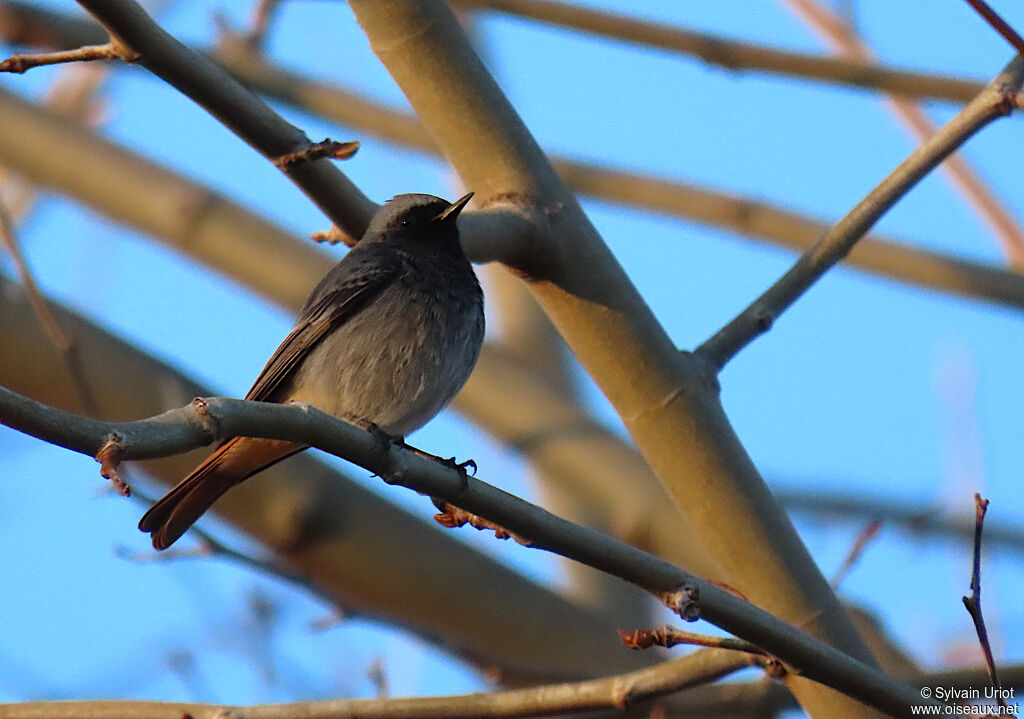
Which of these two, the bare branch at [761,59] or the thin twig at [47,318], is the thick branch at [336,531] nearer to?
the thin twig at [47,318]

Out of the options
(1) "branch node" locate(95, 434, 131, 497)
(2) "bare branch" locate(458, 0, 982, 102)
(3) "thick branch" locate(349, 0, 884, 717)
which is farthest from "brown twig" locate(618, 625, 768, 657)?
(2) "bare branch" locate(458, 0, 982, 102)

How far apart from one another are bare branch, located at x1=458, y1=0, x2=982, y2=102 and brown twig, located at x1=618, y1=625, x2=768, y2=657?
3.03 metres

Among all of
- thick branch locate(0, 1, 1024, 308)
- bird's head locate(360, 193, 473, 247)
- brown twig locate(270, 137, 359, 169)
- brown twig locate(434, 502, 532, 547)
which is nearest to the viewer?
brown twig locate(434, 502, 532, 547)

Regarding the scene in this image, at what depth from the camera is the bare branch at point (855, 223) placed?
3451 millimetres

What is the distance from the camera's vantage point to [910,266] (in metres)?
5.25

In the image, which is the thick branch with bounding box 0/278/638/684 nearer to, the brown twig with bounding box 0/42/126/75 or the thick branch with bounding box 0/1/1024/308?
the thick branch with bounding box 0/1/1024/308

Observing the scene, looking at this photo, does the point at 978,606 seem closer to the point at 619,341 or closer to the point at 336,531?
the point at 619,341

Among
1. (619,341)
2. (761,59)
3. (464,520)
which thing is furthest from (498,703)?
(761,59)

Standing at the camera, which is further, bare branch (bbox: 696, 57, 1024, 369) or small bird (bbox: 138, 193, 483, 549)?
small bird (bbox: 138, 193, 483, 549)

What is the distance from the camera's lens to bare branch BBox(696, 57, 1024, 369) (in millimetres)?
3451

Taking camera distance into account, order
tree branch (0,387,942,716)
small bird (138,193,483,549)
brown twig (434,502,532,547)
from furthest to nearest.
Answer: small bird (138,193,483,549) < brown twig (434,502,532,547) < tree branch (0,387,942,716)

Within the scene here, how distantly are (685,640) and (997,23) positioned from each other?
1.48 m

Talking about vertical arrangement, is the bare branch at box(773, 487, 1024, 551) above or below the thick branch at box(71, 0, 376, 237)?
above

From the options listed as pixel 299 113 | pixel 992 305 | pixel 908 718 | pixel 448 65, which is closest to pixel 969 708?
pixel 908 718
